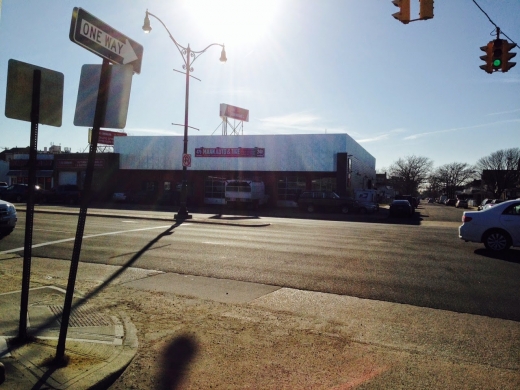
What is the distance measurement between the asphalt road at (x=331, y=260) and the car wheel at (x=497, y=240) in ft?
0.93

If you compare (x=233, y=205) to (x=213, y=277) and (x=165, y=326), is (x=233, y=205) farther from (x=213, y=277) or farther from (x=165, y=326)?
(x=165, y=326)

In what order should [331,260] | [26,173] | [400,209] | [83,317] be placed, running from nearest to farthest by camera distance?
[83,317] → [331,260] → [400,209] → [26,173]

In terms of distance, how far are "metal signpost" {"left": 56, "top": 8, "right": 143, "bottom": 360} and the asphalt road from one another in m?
4.61

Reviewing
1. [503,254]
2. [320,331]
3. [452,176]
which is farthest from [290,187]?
[452,176]

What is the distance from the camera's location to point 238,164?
4381 cm

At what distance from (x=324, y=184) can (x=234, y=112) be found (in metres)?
16.2

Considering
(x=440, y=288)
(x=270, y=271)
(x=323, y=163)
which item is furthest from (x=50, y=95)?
(x=323, y=163)

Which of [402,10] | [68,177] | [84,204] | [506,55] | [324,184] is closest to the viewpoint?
[84,204]

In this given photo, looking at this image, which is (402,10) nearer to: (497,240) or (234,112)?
(497,240)

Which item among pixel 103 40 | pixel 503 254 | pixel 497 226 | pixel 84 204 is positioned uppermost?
pixel 103 40

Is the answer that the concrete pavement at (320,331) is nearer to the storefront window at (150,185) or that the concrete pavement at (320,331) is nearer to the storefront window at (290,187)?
the storefront window at (290,187)

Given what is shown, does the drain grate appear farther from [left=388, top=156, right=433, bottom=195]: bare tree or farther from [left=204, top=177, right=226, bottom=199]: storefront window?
[left=388, top=156, right=433, bottom=195]: bare tree

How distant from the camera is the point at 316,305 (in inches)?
267

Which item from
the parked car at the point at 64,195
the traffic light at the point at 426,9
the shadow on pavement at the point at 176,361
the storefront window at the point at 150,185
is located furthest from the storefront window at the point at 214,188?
the shadow on pavement at the point at 176,361
